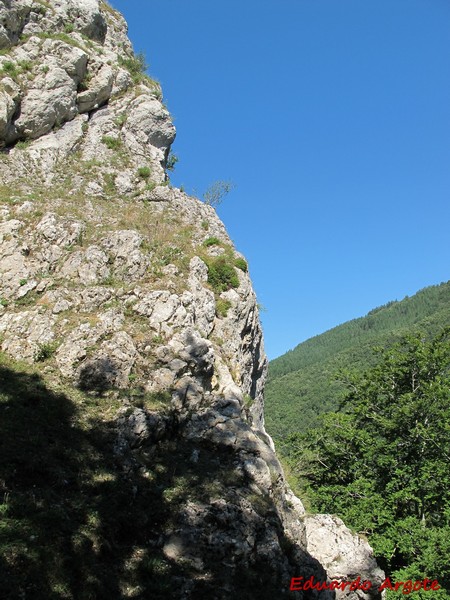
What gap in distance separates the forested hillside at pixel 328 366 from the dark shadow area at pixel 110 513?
18.1 meters

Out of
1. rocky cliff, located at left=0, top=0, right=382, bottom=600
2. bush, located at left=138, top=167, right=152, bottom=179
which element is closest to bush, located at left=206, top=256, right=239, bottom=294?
rocky cliff, located at left=0, top=0, right=382, bottom=600

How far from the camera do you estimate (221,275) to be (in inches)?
719

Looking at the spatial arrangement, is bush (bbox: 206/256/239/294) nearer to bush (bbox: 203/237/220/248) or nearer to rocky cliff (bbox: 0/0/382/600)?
rocky cliff (bbox: 0/0/382/600)

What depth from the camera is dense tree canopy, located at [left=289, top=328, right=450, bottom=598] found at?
57.0ft

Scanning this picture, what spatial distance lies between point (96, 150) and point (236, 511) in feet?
68.6

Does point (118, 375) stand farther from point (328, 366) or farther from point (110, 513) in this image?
point (328, 366)

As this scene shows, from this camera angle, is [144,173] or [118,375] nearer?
[118,375]

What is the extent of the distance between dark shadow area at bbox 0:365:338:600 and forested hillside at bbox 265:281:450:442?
18.1m

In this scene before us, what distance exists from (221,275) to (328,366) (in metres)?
81.0

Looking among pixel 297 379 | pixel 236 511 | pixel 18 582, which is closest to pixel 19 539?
pixel 18 582

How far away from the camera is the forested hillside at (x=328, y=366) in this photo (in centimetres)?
7183
